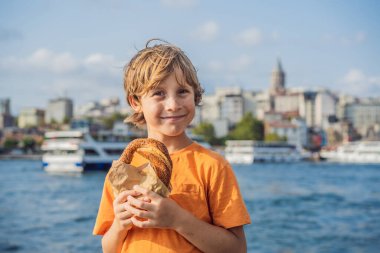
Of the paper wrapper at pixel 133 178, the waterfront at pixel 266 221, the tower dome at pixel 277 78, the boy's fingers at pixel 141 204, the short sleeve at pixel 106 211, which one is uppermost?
the tower dome at pixel 277 78

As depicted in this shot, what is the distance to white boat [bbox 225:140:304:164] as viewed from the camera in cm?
5384

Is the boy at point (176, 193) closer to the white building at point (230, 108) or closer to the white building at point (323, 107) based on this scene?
the white building at point (230, 108)

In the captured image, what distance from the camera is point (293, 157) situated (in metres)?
57.3

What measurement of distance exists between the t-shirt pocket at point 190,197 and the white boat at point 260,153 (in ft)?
169

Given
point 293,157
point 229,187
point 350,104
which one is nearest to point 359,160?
point 293,157

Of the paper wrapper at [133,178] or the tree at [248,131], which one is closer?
the paper wrapper at [133,178]

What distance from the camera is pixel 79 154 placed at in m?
33.5

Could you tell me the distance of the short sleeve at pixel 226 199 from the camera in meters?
1.32

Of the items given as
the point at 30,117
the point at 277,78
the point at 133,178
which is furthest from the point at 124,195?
the point at 277,78

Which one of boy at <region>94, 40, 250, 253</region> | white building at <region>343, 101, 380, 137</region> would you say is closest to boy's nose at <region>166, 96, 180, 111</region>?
boy at <region>94, 40, 250, 253</region>

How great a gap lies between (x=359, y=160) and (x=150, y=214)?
5887 cm

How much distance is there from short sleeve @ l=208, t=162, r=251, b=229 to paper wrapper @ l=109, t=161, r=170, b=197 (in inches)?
5.4

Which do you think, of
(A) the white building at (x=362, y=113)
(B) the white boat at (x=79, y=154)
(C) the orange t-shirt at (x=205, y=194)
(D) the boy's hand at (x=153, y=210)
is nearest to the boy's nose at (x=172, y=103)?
(C) the orange t-shirt at (x=205, y=194)

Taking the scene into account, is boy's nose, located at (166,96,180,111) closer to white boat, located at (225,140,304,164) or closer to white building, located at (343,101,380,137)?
white boat, located at (225,140,304,164)
